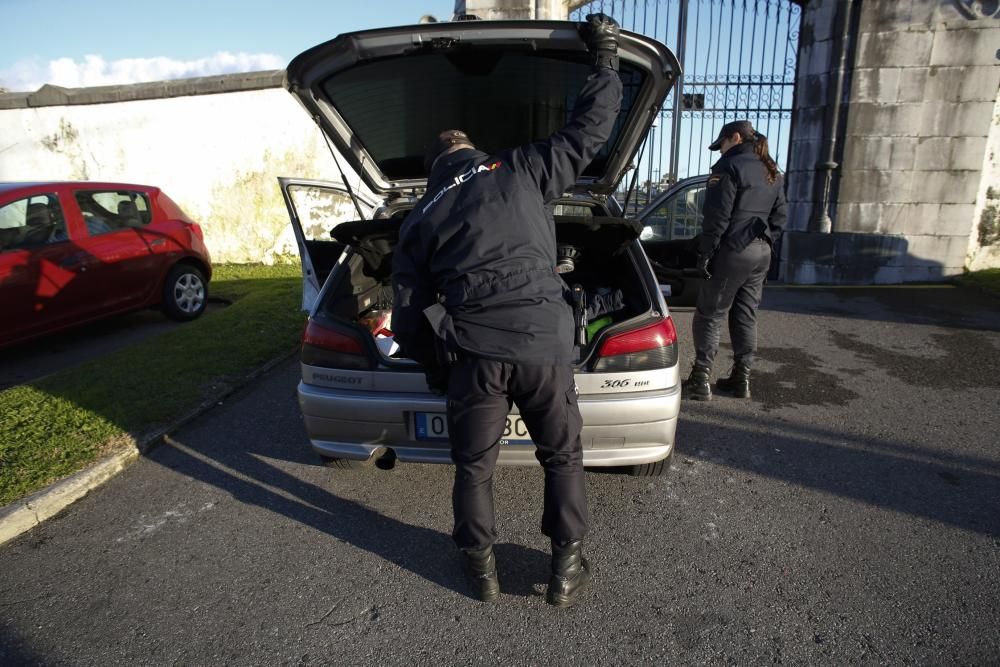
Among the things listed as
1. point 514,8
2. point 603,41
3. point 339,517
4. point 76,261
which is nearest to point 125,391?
point 76,261

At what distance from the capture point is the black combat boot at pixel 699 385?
4.25 m

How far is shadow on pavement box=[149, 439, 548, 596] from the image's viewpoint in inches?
97.7

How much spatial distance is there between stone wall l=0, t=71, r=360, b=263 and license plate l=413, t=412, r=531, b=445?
8542 millimetres

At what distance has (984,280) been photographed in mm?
7973

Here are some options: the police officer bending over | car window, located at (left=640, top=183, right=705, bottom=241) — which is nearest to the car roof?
the police officer bending over

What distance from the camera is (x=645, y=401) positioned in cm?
270

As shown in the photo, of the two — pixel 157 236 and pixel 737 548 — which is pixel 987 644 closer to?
pixel 737 548

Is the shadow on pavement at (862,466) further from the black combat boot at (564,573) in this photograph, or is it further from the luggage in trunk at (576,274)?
the black combat boot at (564,573)

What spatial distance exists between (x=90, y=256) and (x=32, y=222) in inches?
21.0

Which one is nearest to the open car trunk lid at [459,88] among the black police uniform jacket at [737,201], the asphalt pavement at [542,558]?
the black police uniform jacket at [737,201]

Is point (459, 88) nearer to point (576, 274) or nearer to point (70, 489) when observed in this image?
point (576, 274)

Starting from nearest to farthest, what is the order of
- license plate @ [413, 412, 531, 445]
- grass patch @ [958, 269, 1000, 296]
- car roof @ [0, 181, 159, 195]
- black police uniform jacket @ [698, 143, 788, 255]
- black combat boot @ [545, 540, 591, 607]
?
1. black combat boot @ [545, 540, 591, 607]
2. license plate @ [413, 412, 531, 445]
3. black police uniform jacket @ [698, 143, 788, 255]
4. car roof @ [0, 181, 159, 195]
5. grass patch @ [958, 269, 1000, 296]

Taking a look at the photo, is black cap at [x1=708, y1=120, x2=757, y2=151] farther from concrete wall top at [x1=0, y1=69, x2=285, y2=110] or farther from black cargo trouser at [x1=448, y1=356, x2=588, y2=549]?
concrete wall top at [x1=0, y1=69, x2=285, y2=110]

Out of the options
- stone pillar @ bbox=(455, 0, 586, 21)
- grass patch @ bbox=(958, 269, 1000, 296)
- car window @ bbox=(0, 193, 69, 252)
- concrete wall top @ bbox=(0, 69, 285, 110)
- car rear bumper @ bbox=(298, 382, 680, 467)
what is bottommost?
grass patch @ bbox=(958, 269, 1000, 296)
